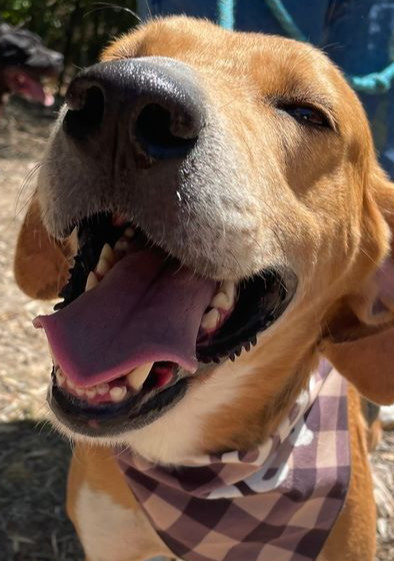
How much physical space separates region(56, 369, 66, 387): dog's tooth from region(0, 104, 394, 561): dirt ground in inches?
33.4

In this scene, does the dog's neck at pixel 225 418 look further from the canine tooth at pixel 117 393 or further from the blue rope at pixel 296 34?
the blue rope at pixel 296 34

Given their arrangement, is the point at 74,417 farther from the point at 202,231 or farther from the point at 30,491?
the point at 30,491

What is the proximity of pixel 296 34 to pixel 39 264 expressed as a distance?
1.21m

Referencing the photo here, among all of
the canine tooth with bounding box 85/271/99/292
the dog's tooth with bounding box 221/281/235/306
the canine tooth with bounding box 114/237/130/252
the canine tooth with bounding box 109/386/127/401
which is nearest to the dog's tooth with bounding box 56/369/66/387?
the canine tooth with bounding box 109/386/127/401

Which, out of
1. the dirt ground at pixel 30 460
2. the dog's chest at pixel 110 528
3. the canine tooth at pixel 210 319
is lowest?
the dirt ground at pixel 30 460

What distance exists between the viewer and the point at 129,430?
2000 millimetres

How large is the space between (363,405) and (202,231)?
5.62ft

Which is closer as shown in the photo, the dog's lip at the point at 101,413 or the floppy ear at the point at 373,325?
the dog's lip at the point at 101,413

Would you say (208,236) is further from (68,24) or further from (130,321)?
(68,24)

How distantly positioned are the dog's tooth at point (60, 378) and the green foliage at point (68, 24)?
733 cm

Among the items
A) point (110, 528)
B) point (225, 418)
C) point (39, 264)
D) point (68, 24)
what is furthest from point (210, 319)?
point (68, 24)

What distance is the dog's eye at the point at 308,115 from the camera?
2.21 meters

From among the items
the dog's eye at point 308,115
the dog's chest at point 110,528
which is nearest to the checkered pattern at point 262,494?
the dog's chest at point 110,528

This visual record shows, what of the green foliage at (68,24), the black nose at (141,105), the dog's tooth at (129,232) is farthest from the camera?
the green foliage at (68,24)
